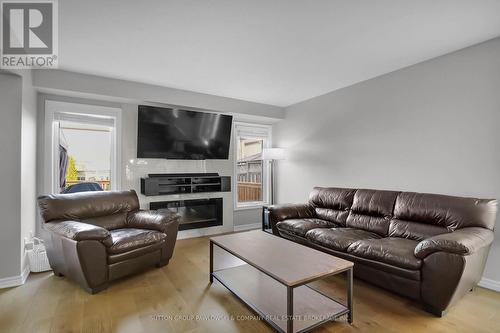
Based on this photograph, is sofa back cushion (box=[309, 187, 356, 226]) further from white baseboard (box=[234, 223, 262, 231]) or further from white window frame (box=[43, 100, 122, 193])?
white window frame (box=[43, 100, 122, 193])

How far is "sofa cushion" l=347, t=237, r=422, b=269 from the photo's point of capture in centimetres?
211

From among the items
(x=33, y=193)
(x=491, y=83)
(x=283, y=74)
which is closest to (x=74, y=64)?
(x=33, y=193)

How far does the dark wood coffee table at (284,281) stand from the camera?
175 cm

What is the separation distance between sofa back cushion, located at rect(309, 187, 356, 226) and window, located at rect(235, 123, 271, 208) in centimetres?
152

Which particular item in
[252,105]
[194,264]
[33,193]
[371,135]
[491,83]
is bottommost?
[194,264]

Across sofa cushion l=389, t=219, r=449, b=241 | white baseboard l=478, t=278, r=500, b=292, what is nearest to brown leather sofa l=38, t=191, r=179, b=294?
sofa cushion l=389, t=219, r=449, b=241

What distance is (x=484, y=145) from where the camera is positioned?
2.53 meters

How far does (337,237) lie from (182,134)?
9.12 feet

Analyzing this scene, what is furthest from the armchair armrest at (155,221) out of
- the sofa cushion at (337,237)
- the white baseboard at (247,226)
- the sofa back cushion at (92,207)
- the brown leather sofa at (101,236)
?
the white baseboard at (247,226)

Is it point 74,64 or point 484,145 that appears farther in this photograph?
point 74,64

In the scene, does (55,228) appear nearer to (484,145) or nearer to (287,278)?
(287,278)

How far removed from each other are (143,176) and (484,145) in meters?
4.24

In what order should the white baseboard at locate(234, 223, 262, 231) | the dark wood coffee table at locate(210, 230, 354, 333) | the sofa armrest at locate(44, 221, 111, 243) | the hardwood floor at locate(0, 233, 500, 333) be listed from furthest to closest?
1. the white baseboard at locate(234, 223, 262, 231)
2. the sofa armrest at locate(44, 221, 111, 243)
3. the hardwood floor at locate(0, 233, 500, 333)
4. the dark wood coffee table at locate(210, 230, 354, 333)

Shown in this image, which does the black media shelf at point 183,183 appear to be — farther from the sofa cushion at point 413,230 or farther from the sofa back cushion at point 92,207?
the sofa cushion at point 413,230
